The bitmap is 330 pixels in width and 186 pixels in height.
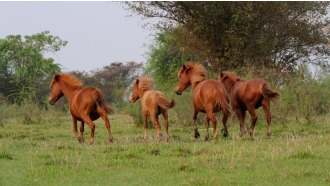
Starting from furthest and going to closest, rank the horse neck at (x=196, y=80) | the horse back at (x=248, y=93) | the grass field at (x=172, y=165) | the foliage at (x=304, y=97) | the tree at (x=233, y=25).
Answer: the tree at (x=233, y=25), the foliage at (x=304, y=97), the horse neck at (x=196, y=80), the horse back at (x=248, y=93), the grass field at (x=172, y=165)

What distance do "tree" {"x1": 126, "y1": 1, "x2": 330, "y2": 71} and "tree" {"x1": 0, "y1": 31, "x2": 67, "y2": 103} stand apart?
22.5m

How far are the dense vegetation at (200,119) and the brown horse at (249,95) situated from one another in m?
0.69

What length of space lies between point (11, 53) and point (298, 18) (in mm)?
29482

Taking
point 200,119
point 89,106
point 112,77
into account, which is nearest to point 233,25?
point 200,119

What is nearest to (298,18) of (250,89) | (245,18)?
(245,18)

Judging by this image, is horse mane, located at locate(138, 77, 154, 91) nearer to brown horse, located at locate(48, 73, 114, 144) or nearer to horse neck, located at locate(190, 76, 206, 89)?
horse neck, located at locate(190, 76, 206, 89)

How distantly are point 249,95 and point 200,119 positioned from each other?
7571mm

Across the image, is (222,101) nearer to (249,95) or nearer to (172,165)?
(249,95)

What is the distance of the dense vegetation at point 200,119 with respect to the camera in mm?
8602

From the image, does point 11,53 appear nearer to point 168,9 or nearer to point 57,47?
point 57,47

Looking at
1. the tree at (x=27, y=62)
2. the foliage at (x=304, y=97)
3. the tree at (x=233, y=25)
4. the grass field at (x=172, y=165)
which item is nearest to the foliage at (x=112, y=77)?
the tree at (x=27, y=62)

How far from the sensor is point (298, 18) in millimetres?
30781

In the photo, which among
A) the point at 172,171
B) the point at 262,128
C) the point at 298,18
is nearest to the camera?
the point at 172,171

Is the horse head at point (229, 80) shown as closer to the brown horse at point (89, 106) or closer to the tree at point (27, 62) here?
the brown horse at point (89, 106)
